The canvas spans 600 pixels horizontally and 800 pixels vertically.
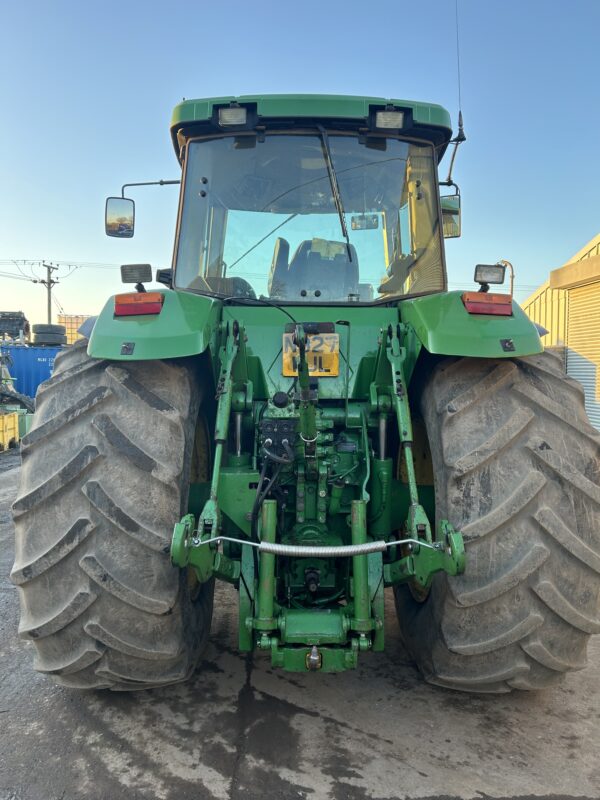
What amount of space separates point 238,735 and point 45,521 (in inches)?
45.7

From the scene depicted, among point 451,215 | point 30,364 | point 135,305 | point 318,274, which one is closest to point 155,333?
point 135,305

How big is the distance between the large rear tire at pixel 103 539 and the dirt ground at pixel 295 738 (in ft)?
0.92

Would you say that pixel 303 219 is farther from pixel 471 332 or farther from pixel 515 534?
pixel 515 534

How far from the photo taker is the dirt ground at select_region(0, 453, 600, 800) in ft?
7.42

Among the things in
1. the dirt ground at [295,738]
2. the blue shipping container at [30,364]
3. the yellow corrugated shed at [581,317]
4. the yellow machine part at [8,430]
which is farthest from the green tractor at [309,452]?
the blue shipping container at [30,364]

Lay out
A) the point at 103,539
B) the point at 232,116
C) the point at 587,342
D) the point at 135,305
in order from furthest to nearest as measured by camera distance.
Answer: the point at 587,342
the point at 232,116
the point at 135,305
the point at 103,539

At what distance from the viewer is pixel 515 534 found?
2.32m

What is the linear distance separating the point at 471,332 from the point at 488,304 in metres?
0.19

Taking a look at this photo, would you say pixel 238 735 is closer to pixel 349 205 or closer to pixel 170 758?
pixel 170 758

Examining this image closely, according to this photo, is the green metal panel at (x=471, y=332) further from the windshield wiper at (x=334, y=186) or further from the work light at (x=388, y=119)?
the work light at (x=388, y=119)

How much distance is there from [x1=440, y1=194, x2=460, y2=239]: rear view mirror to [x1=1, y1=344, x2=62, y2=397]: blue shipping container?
56.6 feet

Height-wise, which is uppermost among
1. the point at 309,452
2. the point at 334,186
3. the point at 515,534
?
the point at 334,186

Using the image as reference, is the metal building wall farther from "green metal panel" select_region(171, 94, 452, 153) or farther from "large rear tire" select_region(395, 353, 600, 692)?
"large rear tire" select_region(395, 353, 600, 692)

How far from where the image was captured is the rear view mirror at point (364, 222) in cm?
332
